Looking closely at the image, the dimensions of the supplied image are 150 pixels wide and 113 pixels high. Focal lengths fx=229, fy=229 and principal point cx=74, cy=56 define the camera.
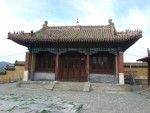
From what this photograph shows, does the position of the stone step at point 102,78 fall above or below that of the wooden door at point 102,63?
below

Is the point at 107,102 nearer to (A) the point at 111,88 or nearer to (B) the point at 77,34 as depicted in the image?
(A) the point at 111,88

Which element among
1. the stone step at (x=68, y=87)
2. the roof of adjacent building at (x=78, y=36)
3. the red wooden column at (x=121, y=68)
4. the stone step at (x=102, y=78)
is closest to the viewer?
the stone step at (x=68, y=87)

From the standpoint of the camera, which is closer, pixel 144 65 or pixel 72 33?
pixel 72 33

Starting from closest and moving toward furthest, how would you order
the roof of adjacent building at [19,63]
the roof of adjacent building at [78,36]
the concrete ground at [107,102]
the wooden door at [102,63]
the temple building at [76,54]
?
1. the concrete ground at [107,102]
2. the roof of adjacent building at [78,36]
3. the temple building at [76,54]
4. the wooden door at [102,63]
5. the roof of adjacent building at [19,63]

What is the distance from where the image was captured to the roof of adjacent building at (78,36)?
18.2m

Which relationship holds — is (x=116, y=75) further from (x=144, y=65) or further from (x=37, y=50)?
(x=144, y=65)

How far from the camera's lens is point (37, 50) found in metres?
20.4

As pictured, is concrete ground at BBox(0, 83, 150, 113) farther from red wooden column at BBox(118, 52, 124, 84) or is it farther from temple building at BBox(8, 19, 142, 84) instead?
temple building at BBox(8, 19, 142, 84)

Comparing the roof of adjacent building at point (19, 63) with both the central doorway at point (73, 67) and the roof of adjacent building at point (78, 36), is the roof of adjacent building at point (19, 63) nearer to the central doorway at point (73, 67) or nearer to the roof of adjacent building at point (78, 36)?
the roof of adjacent building at point (78, 36)

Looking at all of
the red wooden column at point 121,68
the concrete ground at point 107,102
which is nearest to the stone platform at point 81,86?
the red wooden column at point 121,68

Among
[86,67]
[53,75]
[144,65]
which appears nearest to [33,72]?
[53,75]

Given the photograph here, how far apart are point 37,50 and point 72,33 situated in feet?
11.7

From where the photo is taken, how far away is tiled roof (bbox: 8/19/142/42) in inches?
719

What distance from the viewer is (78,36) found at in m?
19.7
